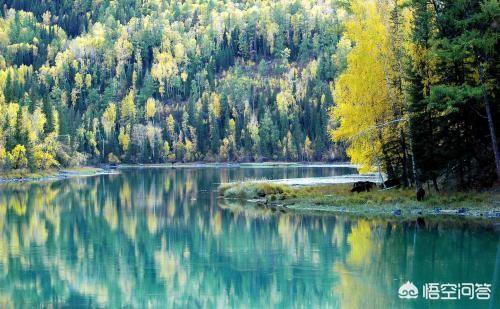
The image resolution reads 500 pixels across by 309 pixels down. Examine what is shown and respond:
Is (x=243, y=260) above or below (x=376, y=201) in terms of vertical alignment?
below

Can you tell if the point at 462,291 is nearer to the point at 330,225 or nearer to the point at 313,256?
the point at 313,256

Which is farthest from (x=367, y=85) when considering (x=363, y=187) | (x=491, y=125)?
(x=491, y=125)

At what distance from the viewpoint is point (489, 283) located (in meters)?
20.5

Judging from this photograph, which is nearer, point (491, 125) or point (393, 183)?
point (491, 125)

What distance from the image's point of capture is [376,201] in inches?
1596

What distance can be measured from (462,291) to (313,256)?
314 inches

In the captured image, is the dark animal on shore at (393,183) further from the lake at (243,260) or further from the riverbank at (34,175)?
the riverbank at (34,175)

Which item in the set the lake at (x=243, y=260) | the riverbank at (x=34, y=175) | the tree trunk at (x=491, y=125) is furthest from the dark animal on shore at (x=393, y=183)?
the riverbank at (x=34, y=175)

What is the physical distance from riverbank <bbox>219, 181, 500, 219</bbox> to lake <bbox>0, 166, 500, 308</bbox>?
2223mm

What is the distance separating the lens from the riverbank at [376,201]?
36094 millimetres

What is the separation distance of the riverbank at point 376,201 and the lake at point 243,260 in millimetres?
2223

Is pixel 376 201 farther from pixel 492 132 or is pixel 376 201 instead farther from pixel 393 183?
pixel 492 132

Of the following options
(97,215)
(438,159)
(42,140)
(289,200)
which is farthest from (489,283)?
(42,140)

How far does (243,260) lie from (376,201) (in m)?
16.2
